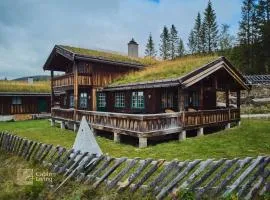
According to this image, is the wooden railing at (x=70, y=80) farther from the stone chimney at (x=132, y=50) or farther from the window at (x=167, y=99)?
the stone chimney at (x=132, y=50)

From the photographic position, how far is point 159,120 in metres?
15.8

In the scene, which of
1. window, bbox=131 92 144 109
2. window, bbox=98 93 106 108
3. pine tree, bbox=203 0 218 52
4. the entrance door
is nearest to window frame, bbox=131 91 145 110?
window, bbox=131 92 144 109

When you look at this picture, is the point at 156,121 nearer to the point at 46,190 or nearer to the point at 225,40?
the point at 46,190

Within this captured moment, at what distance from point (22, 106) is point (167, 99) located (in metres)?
22.3

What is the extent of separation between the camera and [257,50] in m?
46.8

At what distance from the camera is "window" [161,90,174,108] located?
2105cm

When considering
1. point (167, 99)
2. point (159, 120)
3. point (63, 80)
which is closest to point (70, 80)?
point (63, 80)

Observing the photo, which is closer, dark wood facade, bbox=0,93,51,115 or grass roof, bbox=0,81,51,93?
dark wood facade, bbox=0,93,51,115

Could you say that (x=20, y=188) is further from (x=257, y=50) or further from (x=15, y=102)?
(x=257, y=50)

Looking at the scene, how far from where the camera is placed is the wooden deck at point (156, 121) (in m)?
15.3

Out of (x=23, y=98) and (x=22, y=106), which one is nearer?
(x=22, y=106)

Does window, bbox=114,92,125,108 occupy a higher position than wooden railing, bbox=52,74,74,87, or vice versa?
wooden railing, bbox=52,74,74,87

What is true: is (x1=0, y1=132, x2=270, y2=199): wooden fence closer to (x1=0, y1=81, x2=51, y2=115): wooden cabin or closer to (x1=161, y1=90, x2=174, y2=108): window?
(x1=161, y1=90, x2=174, y2=108): window

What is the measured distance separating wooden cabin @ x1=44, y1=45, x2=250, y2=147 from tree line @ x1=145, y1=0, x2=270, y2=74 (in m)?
25.7
